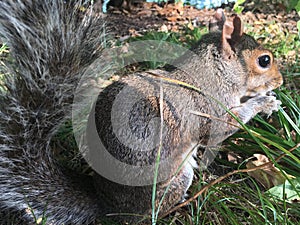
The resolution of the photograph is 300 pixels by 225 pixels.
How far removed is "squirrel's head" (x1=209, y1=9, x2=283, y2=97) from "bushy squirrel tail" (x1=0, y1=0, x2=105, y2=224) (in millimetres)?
505

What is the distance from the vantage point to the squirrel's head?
5.47 ft

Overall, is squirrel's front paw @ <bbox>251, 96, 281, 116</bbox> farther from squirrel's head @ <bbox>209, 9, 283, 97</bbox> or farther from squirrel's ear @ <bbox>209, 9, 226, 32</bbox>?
squirrel's ear @ <bbox>209, 9, 226, 32</bbox>

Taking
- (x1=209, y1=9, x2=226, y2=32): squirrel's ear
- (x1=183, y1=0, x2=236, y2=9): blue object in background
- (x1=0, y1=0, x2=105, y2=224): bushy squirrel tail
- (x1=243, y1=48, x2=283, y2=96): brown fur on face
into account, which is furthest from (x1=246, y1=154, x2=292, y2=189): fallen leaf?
A: (x1=183, y1=0, x2=236, y2=9): blue object in background

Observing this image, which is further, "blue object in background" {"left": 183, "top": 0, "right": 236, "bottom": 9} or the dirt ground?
"blue object in background" {"left": 183, "top": 0, "right": 236, "bottom": 9}

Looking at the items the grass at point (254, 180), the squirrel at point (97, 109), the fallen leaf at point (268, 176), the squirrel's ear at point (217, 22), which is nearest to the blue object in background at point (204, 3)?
the grass at point (254, 180)

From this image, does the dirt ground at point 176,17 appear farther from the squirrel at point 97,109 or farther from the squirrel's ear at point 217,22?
the squirrel at point 97,109

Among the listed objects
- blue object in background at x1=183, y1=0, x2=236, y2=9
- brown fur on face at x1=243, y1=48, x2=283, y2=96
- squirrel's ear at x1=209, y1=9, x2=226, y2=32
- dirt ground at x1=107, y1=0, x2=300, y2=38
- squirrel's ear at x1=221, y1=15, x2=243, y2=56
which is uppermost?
blue object in background at x1=183, y1=0, x2=236, y2=9

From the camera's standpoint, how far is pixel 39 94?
143 cm

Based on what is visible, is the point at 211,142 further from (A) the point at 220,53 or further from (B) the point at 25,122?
(B) the point at 25,122

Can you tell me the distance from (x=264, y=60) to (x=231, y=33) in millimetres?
184

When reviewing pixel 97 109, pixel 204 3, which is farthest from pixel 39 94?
pixel 204 3

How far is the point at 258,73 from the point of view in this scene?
173 cm

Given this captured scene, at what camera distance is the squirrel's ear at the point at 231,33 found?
1631 mm

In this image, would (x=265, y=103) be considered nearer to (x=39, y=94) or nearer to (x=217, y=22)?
(x=217, y=22)
